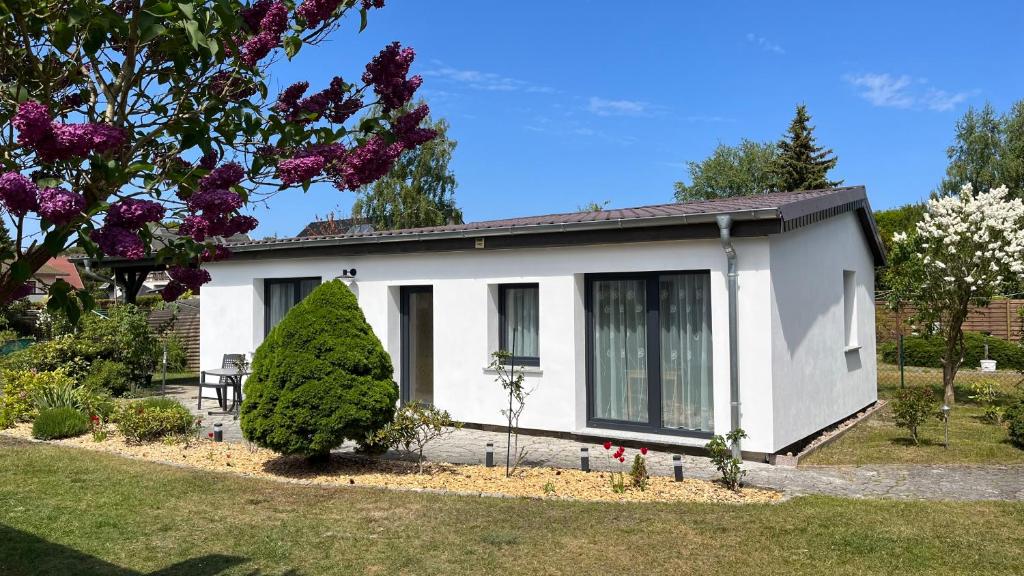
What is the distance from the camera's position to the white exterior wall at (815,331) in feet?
29.7

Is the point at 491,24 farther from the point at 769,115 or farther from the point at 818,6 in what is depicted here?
the point at 769,115

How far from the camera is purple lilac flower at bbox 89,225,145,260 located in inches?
80.3

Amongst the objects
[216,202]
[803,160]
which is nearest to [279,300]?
[216,202]

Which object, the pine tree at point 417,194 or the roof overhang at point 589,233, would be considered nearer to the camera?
the roof overhang at point 589,233

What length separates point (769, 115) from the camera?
39.3 m

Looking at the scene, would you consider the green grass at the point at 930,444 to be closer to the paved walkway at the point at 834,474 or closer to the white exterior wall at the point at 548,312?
the paved walkway at the point at 834,474

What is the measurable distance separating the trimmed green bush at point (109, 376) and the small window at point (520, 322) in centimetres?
863

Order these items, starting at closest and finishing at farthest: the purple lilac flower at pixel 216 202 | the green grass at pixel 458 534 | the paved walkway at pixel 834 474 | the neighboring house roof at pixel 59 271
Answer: the purple lilac flower at pixel 216 202 < the neighboring house roof at pixel 59 271 < the green grass at pixel 458 534 < the paved walkway at pixel 834 474

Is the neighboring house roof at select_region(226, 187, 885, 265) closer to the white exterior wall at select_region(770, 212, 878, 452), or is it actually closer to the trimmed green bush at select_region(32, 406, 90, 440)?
the white exterior wall at select_region(770, 212, 878, 452)

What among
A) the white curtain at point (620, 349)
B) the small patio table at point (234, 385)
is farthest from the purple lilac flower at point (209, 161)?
the small patio table at point (234, 385)

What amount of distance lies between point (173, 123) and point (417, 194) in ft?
116

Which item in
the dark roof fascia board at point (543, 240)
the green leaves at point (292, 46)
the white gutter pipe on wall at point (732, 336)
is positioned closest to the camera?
the green leaves at point (292, 46)

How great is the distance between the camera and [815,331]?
33.9 feet

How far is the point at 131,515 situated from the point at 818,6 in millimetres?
17568
